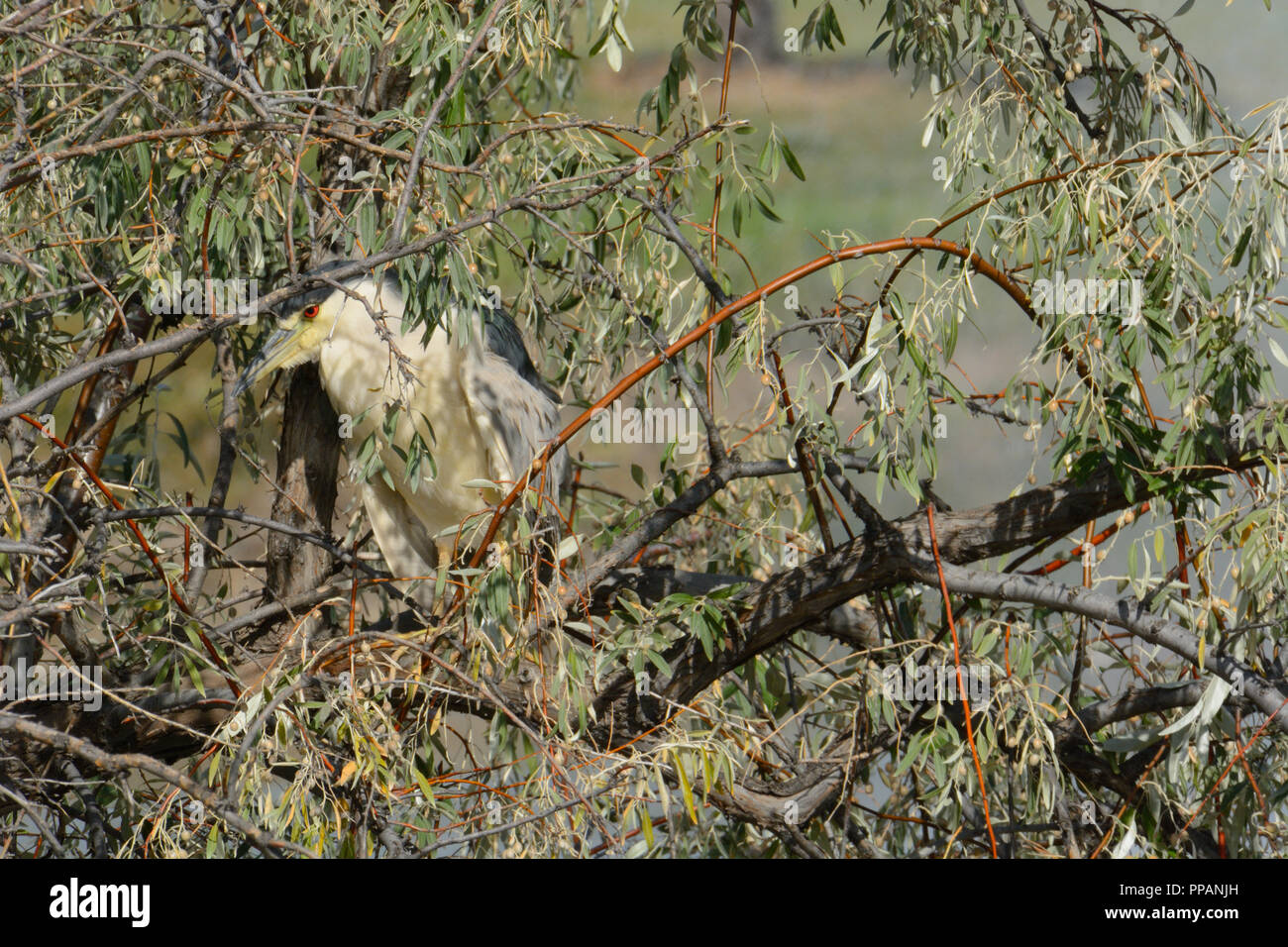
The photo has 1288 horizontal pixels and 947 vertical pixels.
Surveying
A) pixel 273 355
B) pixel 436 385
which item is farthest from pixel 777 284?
pixel 273 355

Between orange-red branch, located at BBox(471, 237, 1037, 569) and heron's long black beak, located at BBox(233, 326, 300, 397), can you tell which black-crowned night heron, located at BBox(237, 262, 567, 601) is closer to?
heron's long black beak, located at BBox(233, 326, 300, 397)

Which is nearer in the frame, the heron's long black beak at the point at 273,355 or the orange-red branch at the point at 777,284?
the orange-red branch at the point at 777,284

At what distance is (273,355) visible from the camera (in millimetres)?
1938

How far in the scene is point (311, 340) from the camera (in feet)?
6.48

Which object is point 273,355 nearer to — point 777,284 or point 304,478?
point 304,478

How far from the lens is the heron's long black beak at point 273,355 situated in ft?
6.34

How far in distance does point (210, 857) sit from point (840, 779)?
0.86m

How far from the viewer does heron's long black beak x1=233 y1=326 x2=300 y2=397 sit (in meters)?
1.93

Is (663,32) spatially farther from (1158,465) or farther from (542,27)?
(1158,465)

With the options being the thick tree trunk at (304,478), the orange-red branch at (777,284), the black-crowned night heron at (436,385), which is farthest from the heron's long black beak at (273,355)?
the orange-red branch at (777,284)

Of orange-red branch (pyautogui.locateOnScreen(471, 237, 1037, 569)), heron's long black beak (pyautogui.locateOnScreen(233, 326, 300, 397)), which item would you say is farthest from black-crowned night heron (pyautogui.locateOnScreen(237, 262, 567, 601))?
orange-red branch (pyautogui.locateOnScreen(471, 237, 1037, 569))

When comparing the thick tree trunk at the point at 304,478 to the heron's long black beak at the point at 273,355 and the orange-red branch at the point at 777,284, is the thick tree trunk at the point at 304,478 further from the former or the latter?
the orange-red branch at the point at 777,284
